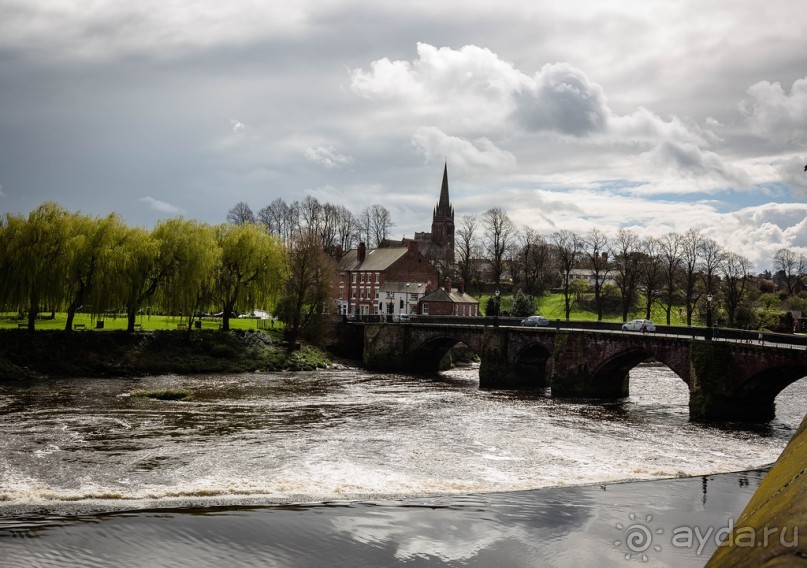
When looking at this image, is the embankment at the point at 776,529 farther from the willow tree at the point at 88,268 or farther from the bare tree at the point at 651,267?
the bare tree at the point at 651,267

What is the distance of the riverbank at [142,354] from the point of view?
162 ft

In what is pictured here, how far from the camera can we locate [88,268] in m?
53.3

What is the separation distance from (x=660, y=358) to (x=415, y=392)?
16669 millimetres

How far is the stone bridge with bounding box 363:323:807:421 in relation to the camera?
36.2 m

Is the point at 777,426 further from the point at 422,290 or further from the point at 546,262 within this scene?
the point at 546,262

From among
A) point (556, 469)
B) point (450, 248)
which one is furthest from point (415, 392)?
point (450, 248)

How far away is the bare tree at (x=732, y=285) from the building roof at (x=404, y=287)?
3769 cm

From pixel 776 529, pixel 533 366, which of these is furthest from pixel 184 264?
pixel 776 529

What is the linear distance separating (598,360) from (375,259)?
1983 inches

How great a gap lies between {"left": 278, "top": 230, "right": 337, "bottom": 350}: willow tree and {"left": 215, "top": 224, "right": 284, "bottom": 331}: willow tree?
1.95 m

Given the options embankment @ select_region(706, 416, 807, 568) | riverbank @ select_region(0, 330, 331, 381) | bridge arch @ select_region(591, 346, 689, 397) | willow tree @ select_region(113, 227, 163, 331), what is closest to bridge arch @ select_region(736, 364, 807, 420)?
bridge arch @ select_region(591, 346, 689, 397)

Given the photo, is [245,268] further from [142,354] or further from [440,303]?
[440,303]

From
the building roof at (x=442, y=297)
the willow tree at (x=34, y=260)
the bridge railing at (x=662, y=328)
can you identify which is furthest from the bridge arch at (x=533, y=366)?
the willow tree at (x=34, y=260)

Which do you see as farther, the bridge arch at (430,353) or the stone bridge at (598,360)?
the bridge arch at (430,353)
